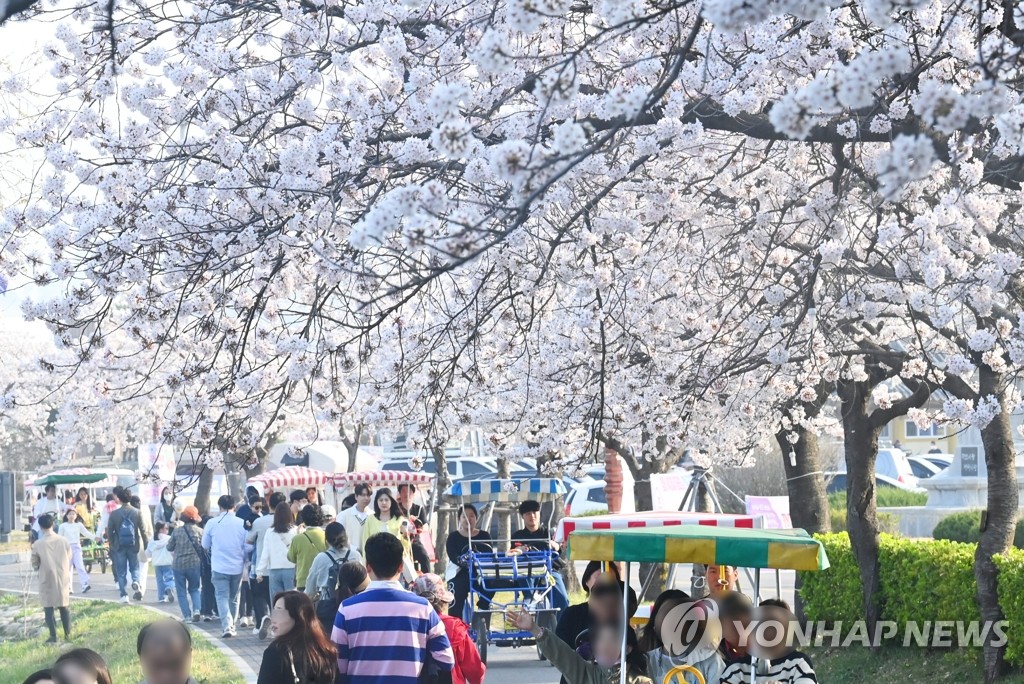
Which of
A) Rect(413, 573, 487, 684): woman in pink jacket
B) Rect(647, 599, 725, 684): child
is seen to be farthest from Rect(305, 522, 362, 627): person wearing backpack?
Rect(647, 599, 725, 684): child

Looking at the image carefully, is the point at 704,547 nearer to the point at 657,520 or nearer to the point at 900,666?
the point at 657,520

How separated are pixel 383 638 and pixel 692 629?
1.65m

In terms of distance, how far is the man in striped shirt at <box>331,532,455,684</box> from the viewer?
6.59 meters

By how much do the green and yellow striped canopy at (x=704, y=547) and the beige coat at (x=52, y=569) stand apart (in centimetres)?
1247

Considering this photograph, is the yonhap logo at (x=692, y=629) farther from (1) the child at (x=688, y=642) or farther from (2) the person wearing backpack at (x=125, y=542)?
(2) the person wearing backpack at (x=125, y=542)

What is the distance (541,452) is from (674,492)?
11570mm

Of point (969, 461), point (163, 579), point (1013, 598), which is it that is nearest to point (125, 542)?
point (163, 579)

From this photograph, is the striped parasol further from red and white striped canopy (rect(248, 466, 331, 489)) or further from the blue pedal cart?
red and white striped canopy (rect(248, 466, 331, 489))

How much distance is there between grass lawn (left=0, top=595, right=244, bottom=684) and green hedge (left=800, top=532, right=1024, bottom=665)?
A: 6.73 metres

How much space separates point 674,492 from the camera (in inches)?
1093

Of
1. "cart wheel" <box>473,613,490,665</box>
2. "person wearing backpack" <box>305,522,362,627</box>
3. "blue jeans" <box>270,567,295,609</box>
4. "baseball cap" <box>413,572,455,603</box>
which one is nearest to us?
"baseball cap" <box>413,572,455,603</box>

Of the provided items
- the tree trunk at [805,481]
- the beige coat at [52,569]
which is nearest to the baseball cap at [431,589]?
the tree trunk at [805,481]

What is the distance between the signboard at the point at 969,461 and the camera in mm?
25203

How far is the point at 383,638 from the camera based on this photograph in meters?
6.60
